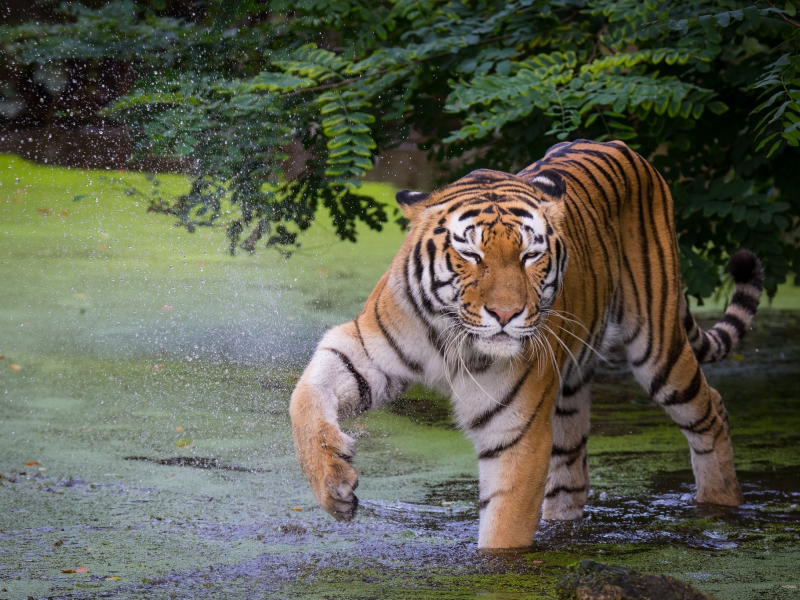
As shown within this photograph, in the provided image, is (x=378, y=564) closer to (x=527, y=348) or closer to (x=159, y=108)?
(x=527, y=348)

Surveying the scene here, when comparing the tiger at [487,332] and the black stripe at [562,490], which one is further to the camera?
the black stripe at [562,490]

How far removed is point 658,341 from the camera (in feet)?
12.3

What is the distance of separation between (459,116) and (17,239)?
16.9ft

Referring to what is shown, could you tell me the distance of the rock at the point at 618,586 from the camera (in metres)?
2.14

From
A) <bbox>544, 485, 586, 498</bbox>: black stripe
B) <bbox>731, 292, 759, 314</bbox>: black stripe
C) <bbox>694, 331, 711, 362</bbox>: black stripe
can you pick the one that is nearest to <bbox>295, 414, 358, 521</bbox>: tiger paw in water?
<bbox>544, 485, 586, 498</bbox>: black stripe

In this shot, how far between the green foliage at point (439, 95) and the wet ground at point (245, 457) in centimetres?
107

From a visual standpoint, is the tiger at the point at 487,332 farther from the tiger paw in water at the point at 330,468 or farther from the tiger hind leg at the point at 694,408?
the tiger hind leg at the point at 694,408

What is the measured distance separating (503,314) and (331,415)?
565 millimetres

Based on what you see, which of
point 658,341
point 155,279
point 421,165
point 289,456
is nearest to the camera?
point 658,341

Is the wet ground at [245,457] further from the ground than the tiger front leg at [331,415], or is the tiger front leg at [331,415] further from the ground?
the tiger front leg at [331,415]

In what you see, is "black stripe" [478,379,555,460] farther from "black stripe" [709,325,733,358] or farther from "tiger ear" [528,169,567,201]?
"black stripe" [709,325,733,358]

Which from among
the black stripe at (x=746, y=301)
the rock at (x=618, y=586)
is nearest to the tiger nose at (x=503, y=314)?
the rock at (x=618, y=586)

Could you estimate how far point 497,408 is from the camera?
9.39 ft

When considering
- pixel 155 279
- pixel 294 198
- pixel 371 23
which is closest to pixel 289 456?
pixel 294 198
